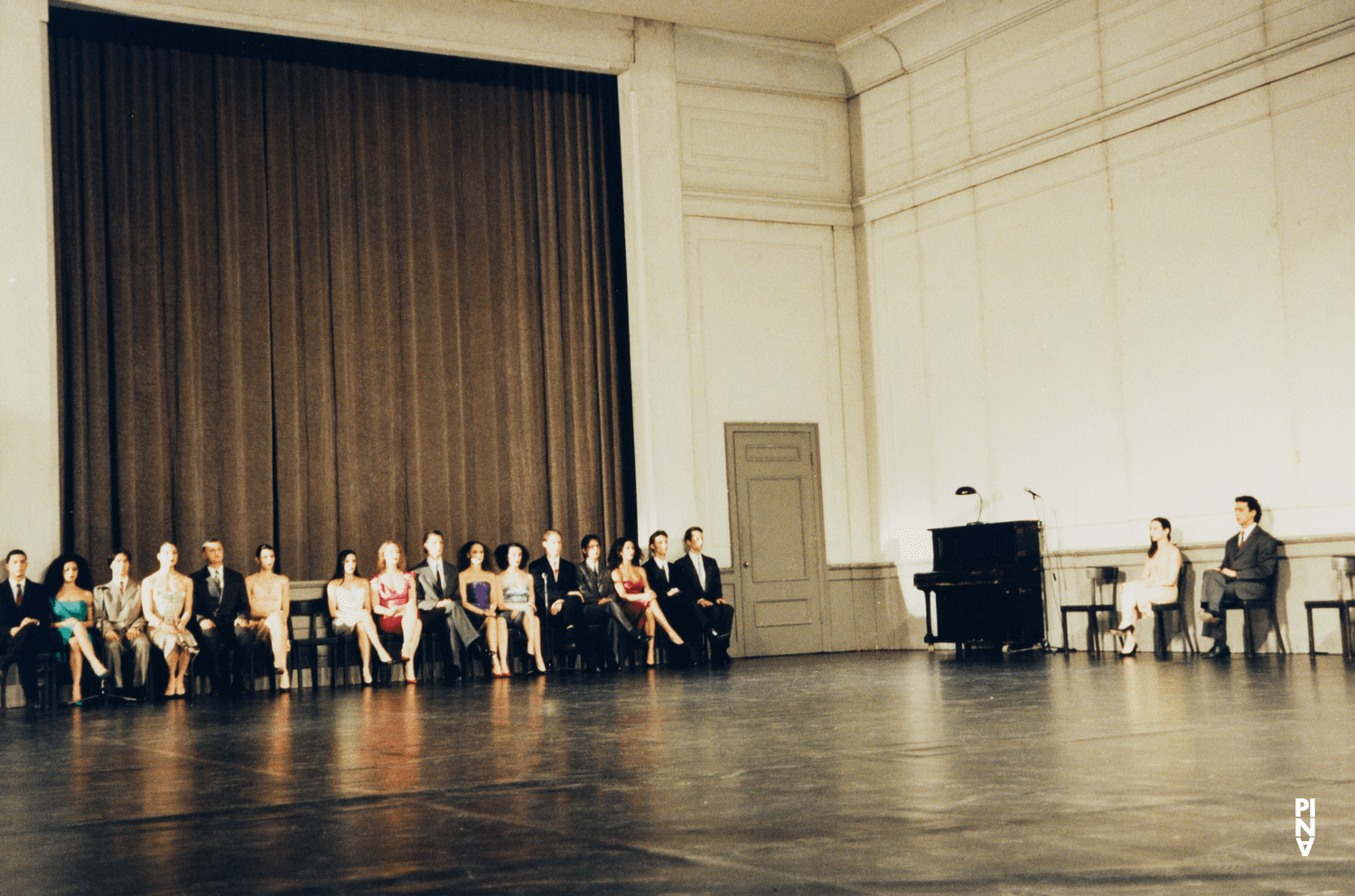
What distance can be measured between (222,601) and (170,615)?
0.40 m

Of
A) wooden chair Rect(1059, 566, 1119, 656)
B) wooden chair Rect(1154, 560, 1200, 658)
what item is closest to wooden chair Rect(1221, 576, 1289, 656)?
wooden chair Rect(1154, 560, 1200, 658)

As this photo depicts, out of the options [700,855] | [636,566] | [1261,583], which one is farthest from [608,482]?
[700,855]

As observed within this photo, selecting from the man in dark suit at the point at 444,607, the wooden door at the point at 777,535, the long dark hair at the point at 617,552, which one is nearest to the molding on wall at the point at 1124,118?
the wooden door at the point at 777,535

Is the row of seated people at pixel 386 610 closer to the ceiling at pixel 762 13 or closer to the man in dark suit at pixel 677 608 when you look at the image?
the man in dark suit at pixel 677 608

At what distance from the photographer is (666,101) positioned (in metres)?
11.3

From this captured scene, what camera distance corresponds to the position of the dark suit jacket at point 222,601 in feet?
29.7

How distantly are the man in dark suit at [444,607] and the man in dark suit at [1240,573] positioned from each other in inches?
195

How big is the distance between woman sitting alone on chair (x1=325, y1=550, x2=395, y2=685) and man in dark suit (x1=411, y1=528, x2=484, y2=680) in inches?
14.5

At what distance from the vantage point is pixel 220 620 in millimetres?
9023

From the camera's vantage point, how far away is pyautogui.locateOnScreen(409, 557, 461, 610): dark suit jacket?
385 inches

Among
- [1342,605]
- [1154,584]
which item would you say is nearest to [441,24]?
[1154,584]

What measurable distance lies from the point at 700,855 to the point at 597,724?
2863 millimetres

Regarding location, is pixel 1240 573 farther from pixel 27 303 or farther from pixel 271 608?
pixel 27 303

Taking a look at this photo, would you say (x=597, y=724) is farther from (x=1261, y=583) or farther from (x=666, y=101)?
(x=666, y=101)
